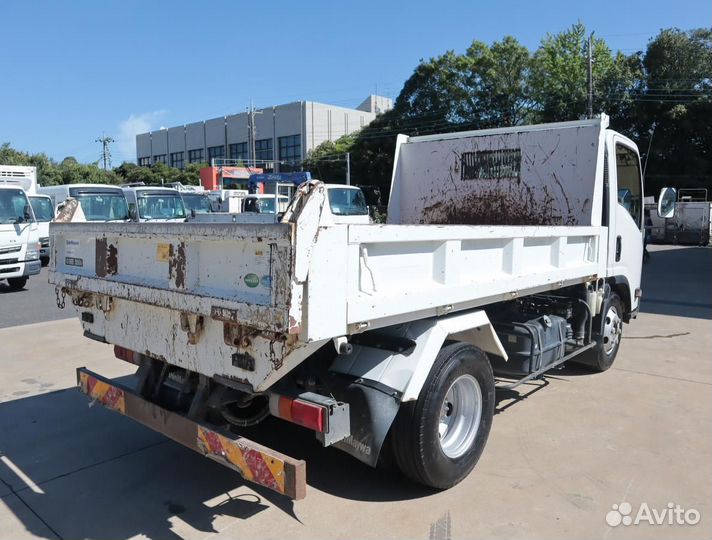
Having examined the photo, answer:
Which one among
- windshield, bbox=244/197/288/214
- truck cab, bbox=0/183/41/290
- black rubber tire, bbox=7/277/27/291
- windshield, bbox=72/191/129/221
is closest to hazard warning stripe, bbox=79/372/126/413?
truck cab, bbox=0/183/41/290

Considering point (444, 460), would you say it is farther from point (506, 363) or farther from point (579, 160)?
point (579, 160)

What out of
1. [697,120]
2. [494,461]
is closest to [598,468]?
[494,461]

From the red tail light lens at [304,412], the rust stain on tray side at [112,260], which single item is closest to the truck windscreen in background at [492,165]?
the rust stain on tray side at [112,260]

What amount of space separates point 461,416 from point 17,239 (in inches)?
456

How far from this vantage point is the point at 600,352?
6.39m

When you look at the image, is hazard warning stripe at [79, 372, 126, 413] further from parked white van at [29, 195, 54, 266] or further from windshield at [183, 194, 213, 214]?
windshield at [183, 194, 213, 214]

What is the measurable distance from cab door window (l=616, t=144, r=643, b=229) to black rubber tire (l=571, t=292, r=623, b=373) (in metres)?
1.05

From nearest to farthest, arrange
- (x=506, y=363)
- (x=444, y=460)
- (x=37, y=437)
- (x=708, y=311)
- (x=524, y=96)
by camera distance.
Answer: (x=444, y=460), (x=37, y=437), (x=506, y=363), (x=708, y=311), (x=524, y=96)

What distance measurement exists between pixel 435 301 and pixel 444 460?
3.49 ft

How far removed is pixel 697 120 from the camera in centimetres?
3419

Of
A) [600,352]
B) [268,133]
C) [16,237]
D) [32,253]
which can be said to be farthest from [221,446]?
Result: [268,133]

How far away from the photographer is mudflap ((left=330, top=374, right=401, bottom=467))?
10.7 feet

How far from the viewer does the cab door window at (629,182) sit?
20.9 feet
